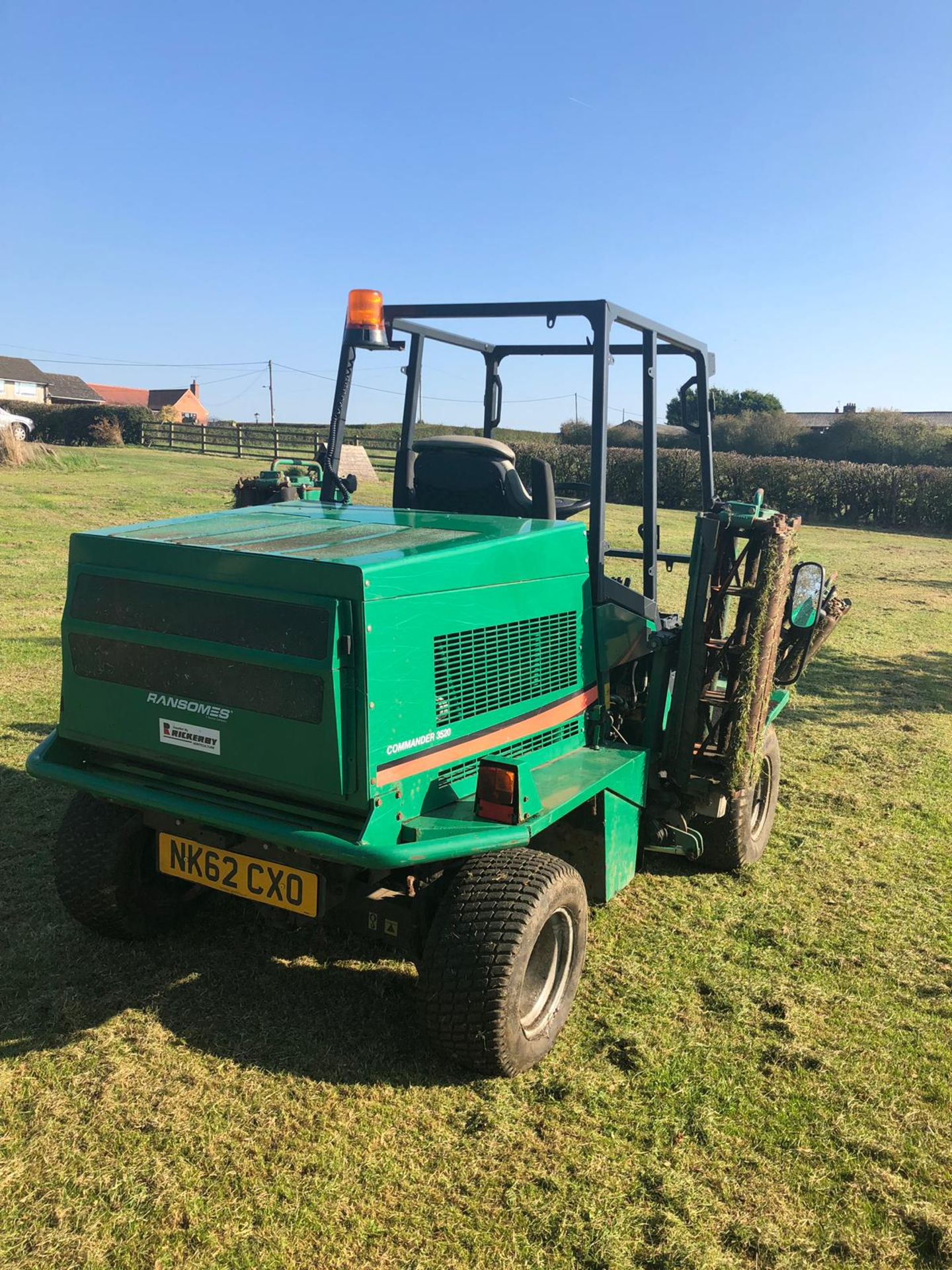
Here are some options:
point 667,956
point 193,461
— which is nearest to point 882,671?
point 667,956

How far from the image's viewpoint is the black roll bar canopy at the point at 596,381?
4.05 m

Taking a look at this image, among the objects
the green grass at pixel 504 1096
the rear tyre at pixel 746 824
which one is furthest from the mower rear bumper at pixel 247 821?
Answer: the rear tyre at pixel 746 824

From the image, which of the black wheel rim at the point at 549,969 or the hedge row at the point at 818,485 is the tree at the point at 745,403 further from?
the black wheel rim at the point at 549,969

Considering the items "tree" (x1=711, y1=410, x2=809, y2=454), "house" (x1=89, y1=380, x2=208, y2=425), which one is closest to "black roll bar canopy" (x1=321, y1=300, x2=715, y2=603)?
"tree" (x1=711, y1=410, x2=809, y2=454)

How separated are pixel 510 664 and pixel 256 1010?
5.12ft

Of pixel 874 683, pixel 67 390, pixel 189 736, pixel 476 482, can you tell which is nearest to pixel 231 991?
pixel 189 736

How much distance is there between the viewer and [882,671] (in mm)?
9539

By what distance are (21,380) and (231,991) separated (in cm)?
8104

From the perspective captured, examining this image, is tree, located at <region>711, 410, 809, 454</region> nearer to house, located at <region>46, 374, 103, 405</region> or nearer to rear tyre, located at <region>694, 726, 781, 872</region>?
rear tyre, located at <region>694, 726, 781, 872</region>

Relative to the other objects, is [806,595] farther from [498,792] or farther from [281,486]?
[281,486]

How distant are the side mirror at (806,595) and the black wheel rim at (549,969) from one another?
79.9 inches

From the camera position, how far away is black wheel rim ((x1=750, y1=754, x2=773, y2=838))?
5.16 m

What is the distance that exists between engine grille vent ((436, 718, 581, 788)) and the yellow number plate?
0.56m

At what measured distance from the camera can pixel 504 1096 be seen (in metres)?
3.13
